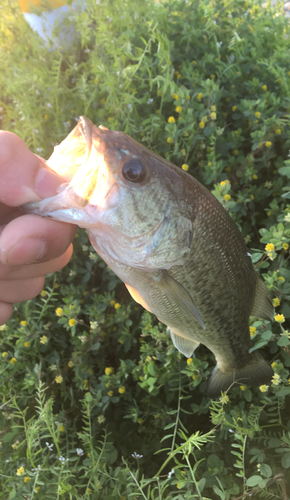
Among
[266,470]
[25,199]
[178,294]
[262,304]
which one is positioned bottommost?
[266,470]

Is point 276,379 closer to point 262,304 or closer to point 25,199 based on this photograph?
point 262,304

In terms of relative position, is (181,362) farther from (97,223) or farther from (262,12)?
(262,12)

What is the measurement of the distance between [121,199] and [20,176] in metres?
0.30

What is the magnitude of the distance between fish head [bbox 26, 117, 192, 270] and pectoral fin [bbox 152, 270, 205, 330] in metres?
0.04

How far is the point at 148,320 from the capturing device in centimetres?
179

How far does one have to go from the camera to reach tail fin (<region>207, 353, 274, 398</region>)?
4.76 feet

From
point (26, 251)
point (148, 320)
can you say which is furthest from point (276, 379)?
point (26, 251)

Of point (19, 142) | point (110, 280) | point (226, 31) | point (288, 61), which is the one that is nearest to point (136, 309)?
point (110, 280)

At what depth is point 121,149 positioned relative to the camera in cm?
96

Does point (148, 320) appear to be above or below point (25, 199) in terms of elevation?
below

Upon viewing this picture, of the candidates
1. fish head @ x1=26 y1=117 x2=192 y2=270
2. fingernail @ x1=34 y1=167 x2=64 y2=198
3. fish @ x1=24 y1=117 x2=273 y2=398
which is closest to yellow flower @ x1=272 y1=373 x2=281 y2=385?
fish @ x1=24 y1=117 x2=273 y2=398

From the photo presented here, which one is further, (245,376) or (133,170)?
(245,376)

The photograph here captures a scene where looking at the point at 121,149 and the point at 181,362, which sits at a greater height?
the point at 121,149

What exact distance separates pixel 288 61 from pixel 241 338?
244cm
